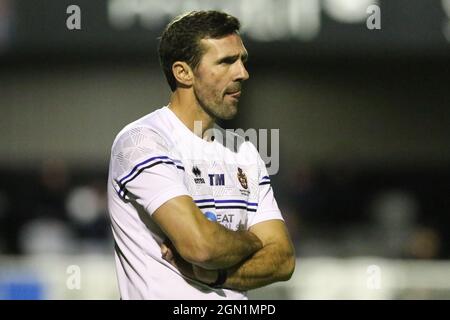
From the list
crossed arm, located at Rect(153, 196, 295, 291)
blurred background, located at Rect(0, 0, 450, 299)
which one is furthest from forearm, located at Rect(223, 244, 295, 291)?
blurred background, located at Rect(0, 0, 450, 299)

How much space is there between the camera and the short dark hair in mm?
4605

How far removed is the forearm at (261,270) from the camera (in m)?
4.29

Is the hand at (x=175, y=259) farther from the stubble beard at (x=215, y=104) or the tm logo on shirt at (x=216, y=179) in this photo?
the stubble beard at (x=215, y=104)

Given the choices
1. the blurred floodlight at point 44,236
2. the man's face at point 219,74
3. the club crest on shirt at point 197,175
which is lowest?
the blurred floodlight at point 44,236

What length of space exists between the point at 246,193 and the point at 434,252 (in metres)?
7.97

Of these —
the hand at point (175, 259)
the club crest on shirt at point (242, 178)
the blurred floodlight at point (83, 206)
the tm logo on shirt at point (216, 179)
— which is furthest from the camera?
the blurred floodlight at point (83, 206)

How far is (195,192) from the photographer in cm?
431

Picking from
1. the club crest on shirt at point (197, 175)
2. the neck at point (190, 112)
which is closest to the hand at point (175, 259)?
the club crest on shirt at point (197, 175)

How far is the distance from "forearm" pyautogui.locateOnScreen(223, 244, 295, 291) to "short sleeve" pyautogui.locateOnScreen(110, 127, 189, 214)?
474 millimetres

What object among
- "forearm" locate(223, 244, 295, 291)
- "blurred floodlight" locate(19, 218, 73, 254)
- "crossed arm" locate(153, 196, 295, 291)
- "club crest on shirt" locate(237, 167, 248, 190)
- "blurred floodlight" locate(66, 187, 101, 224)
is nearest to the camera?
"crossed arm" locate(153, 196, 295, 291)

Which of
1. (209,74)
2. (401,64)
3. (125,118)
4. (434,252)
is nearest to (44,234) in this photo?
(125,118)

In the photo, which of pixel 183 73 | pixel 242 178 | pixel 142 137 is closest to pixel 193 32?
pixel 183 73

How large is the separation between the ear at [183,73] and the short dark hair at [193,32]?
0.07ft

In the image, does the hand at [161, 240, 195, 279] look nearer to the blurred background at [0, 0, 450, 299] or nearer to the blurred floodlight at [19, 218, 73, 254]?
the blurred background at [0, 0, 450, 299]
